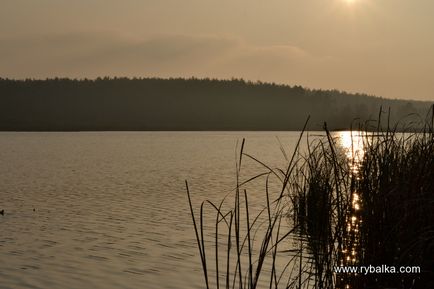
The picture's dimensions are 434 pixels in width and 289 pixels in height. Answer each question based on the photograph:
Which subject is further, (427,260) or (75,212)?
(75,212)

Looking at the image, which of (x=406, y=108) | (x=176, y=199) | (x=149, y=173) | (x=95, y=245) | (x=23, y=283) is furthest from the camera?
(x=406, y=108)

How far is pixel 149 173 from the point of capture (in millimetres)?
45719

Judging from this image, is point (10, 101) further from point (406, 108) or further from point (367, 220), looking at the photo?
point (367, 220)

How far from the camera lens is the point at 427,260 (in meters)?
7.36

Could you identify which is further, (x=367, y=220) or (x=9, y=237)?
(x=9, y=237)

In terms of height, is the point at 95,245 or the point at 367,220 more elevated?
the point at 367,220

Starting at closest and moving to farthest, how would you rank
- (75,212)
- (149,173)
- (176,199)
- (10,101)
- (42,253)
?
(42,253)
(75,212)
(176,199)
(149,173)
(10,101)

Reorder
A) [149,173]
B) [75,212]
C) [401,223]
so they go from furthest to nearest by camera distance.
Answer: [149,173] → [75,212] → [401,223]

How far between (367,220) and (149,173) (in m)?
38.8

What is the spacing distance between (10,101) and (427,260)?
203 metres

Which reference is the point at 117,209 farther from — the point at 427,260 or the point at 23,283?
the point at 427,260

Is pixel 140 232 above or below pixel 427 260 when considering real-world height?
below

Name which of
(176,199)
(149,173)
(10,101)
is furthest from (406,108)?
(176,199)


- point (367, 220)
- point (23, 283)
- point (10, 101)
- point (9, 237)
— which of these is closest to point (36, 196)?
point (9, 237)
